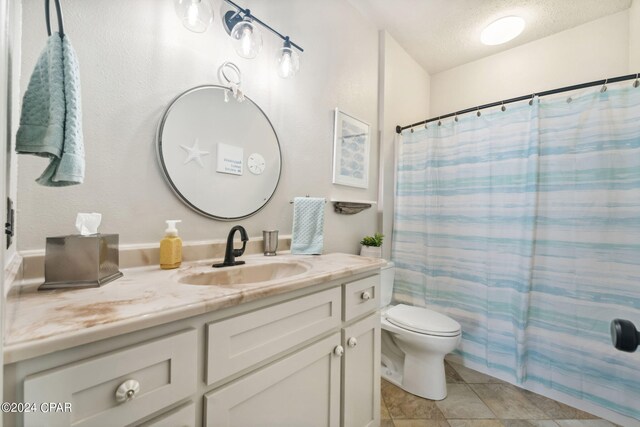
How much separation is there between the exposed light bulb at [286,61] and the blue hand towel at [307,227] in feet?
2.19

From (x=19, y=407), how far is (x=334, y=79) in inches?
75.0

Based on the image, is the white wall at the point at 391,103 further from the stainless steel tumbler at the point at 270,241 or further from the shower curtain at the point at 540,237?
the stainless steel tumbler at the point at 270,241

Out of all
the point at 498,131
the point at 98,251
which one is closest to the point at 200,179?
the point at 98,251

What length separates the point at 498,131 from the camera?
1.81m

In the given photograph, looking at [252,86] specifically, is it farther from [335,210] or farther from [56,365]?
[56,365]

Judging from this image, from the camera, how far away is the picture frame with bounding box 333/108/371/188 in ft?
5.74

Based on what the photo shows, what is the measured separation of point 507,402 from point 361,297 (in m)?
1.30

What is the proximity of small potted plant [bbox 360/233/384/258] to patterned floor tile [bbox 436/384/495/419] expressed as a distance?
37.2 inches

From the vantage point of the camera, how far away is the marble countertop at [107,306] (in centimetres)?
42

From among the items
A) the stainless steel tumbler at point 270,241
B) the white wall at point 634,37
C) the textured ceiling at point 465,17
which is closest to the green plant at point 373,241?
the stainless steel tumbler at point 270,241

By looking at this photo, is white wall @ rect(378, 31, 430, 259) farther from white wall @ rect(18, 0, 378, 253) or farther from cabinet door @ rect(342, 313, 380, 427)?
cabinet door @ rect(342, 313, 380, 427)

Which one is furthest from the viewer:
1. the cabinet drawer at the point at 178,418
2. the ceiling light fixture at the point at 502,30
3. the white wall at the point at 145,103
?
the ceiling light fixture at the point at 502,30

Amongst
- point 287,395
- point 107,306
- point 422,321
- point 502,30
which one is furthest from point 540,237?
point 107,306

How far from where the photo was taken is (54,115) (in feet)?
1.82
